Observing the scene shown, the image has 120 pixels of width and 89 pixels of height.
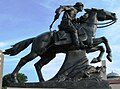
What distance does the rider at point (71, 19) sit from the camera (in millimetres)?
10492

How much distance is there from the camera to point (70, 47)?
35.2ft

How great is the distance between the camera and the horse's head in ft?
36.4

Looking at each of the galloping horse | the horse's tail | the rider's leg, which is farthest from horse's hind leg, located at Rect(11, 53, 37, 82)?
the rider's leg

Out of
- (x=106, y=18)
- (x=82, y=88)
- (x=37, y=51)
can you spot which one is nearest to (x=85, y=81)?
(x=82, y=88)

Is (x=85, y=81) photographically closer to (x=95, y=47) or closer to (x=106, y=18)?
(x=95, y=47)

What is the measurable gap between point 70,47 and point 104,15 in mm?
1719

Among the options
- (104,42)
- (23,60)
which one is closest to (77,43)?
(104,42)

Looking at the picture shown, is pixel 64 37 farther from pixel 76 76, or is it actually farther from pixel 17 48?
pixel 17 48

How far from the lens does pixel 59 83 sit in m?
9.89

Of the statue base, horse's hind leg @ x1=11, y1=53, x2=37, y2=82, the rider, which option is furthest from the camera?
the rider

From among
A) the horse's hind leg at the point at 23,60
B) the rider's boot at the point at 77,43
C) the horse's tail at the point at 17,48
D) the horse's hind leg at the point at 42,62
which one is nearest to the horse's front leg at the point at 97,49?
the rider's boot at the point at 77,43

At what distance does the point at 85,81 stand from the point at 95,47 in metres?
1.59

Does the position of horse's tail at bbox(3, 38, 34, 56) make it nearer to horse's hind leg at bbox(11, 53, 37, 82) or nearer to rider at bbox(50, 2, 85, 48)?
Answer: horse's hind leg at bbox(11, 53, 37, 82)

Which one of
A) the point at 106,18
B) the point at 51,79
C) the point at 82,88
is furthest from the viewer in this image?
the point at 106,18
